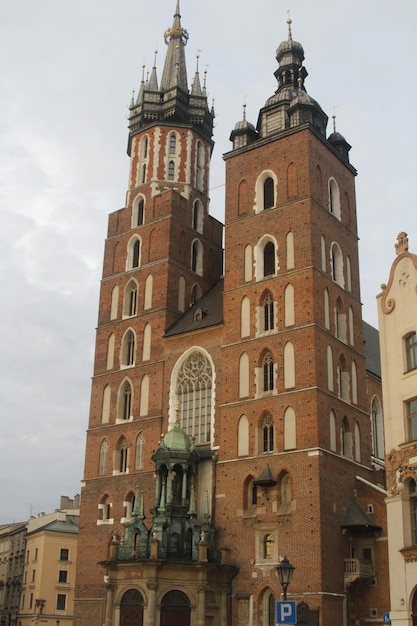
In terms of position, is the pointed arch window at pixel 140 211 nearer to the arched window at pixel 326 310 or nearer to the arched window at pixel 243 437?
the arched window at pixel 326 310

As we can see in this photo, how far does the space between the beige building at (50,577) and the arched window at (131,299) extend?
2362cm

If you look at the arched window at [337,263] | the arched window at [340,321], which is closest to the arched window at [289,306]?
the arched window at [340,321]

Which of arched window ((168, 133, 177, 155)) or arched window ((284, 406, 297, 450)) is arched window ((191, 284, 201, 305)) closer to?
arched window ((168, 133, 177, 155))

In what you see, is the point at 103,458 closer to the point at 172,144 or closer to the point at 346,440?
the point at 346,440

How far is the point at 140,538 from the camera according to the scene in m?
32.7

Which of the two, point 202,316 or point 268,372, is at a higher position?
point 202,316

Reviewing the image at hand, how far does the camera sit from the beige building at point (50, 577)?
2238 inches

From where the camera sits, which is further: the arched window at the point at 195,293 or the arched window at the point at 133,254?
the arched window at the point at 133,254

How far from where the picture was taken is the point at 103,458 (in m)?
40.3

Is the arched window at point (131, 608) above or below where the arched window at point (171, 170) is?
below

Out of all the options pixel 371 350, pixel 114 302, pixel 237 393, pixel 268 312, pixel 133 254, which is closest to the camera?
pixel 237 393

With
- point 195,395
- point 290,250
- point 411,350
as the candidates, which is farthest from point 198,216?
point 411,350

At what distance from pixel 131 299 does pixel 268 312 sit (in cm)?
913

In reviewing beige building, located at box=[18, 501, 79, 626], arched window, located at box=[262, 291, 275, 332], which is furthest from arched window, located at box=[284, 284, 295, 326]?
beige building, located at box=[18, 501, 79, 626]
